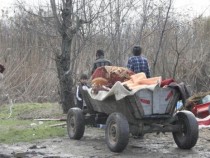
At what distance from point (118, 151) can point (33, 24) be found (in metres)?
6.99

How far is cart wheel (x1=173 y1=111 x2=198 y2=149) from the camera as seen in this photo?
8219mm

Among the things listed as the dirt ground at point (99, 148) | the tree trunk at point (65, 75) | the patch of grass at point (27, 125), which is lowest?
the dirt ground at point (99, 148)

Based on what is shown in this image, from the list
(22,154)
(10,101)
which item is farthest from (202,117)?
(10,101)

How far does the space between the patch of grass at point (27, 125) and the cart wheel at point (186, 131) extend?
10.2 feet

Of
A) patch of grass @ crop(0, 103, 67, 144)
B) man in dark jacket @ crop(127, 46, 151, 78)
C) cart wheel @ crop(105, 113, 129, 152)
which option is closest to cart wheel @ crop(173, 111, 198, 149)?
cart wheel @ crop(105, 113, 129, 152)

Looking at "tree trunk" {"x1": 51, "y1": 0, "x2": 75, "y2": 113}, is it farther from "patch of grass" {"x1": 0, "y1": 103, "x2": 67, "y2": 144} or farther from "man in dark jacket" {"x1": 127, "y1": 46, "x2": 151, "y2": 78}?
"man in dark jacket" {"x1": 127, "y1": 46, "x2": 151, "y2": 78}

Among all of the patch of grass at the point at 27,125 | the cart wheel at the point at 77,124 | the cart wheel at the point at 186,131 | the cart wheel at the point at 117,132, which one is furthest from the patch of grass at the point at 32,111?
the cart wheel at the point at 186,131

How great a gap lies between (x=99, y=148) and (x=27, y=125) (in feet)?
13.1

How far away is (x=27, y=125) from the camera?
12422 millimetres

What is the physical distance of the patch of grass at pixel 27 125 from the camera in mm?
10523

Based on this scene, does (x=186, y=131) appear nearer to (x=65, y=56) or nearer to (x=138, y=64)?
(x=138, y=64)

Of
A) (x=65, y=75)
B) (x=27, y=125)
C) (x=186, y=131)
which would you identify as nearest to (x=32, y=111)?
(x=65, y=75)

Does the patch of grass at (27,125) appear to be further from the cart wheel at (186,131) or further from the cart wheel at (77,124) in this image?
the cart wheel at (186,131)

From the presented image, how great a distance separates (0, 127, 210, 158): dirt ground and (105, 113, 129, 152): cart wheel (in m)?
0.15
